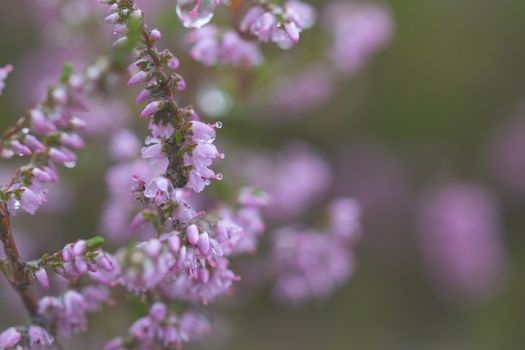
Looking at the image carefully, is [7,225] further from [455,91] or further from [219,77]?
[455,91]

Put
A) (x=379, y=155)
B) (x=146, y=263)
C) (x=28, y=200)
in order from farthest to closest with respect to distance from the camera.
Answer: (x=379, y=155) < (x=28, y=200) < (x=146, y=263)

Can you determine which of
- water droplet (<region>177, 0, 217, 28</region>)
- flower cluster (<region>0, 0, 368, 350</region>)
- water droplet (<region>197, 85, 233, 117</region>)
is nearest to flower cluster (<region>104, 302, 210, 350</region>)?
flower cluster (<region>0, 0, 368, 350</region>)

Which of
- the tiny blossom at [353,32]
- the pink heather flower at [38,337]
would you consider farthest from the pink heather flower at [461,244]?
the pink heather flower at [38,337]

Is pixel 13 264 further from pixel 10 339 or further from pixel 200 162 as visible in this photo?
pixel 200 162

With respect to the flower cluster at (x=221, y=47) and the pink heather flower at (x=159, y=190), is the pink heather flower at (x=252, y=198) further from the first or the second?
Answer: the pink heather flower at (x=159, y=190)

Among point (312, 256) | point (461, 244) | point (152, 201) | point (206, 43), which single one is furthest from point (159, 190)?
point (461, 244)

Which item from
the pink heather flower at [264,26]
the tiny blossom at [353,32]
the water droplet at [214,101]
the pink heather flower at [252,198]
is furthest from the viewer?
the tiny blossom at [353,32]

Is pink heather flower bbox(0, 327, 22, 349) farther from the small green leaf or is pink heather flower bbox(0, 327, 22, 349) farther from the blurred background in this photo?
the blurred background
